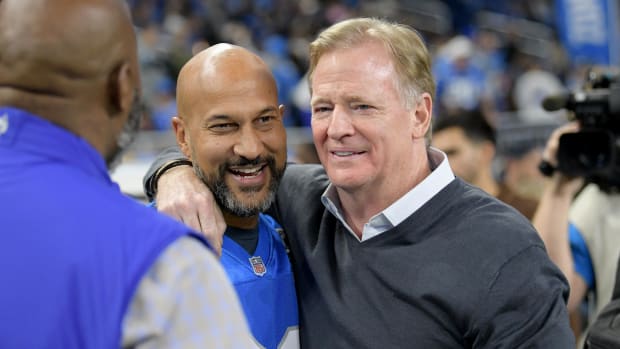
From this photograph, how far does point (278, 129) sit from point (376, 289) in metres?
0.51

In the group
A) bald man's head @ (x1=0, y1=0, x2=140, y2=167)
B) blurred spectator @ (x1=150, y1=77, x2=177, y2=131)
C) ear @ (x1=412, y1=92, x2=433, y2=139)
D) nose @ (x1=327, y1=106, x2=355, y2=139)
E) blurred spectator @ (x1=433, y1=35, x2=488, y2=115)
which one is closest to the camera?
bald man's head @ (x1=0, y1=0, x2=140, y2=167)

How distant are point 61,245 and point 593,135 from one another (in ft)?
7.53

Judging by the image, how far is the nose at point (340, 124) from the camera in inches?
89.4

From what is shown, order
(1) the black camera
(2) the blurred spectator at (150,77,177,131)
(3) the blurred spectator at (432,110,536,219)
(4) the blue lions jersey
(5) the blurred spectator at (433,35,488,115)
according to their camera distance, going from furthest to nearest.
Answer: (5) the blurred spectator at (433,35,488,115)
(2) the blurred spectator at (150,77,177,131)
(3) the blurred spectator at (432,110,536,219)
(1) the black camera
(4) the blue lions jersey

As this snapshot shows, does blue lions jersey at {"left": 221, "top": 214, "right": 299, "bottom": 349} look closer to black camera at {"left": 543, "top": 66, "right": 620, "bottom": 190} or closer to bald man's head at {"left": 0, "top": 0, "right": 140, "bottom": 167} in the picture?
bald man's head at {"left": 0, "top": 0, "right": 140, "bottom": 167}

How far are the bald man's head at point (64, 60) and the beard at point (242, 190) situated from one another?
3.00ft

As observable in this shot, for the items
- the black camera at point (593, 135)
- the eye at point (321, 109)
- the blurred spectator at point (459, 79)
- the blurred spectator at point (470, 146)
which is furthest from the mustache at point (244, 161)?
the blurred spectator at point (459, 79)

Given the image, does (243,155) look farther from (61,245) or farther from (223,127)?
(61,245)

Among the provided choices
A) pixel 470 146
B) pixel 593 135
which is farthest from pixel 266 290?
pixel 470 146

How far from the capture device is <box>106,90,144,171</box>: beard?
1386 millimetres

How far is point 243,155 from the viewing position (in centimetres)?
222

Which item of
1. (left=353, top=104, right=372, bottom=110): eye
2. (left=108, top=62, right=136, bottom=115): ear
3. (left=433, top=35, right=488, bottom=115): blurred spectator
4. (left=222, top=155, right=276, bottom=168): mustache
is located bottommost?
(left=433, top=35, right=488, bottom=115): blurred spectator

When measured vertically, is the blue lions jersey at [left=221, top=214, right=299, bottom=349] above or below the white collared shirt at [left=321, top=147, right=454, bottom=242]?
below

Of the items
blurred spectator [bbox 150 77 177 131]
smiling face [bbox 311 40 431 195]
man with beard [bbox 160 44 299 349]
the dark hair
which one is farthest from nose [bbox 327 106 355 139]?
blurred spectator [bbox 150 77 177 131]
